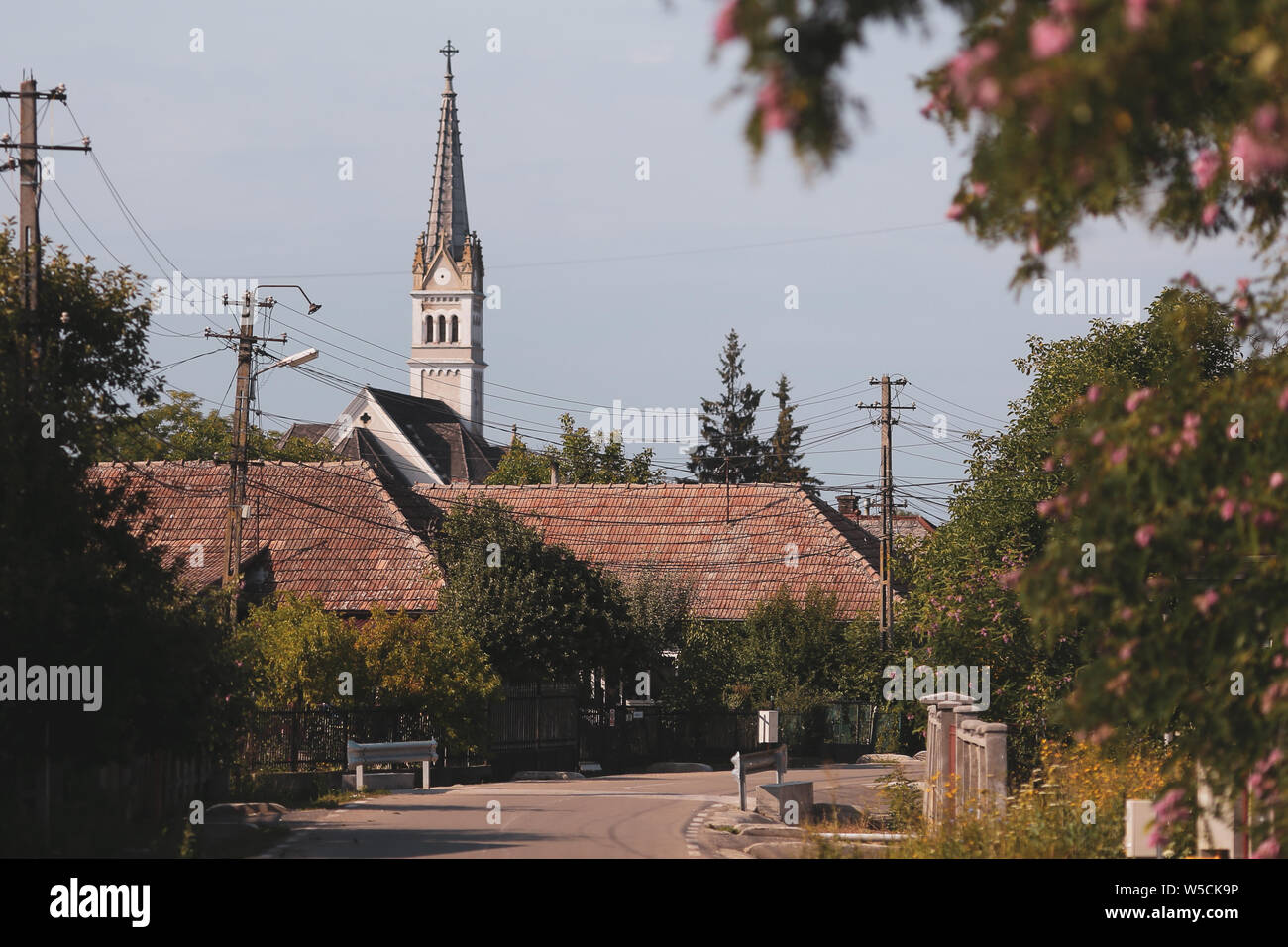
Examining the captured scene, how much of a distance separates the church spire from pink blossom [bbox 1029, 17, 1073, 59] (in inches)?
5408

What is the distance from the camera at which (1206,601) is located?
796 cm

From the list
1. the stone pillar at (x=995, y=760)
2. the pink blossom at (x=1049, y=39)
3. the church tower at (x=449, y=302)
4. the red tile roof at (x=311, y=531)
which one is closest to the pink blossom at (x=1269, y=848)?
the pink blossom at (x=1049, y=39)

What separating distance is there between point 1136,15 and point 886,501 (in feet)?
131

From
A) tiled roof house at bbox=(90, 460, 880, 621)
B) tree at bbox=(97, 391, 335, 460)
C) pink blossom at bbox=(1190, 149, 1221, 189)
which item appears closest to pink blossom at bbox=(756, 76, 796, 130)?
pink blossom at bbox=(1190, 149, 1221, 189)

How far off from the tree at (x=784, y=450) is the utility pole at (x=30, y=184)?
87741 mm

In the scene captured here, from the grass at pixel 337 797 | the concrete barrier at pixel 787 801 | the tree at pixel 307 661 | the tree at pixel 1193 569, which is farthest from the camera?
the tree at pixel 307 661

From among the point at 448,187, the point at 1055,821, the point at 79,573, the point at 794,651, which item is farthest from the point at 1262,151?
the point at 448,187

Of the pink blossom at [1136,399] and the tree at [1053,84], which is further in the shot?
the pink blossom at [1136,399]

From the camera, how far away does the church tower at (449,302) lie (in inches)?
5635

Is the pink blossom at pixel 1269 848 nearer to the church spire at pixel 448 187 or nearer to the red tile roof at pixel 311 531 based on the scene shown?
the red tile roof at pixel 311 531

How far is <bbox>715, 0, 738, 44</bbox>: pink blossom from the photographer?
4.92m
